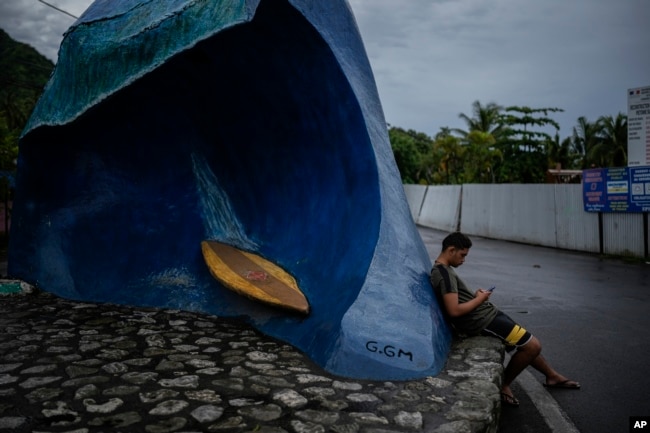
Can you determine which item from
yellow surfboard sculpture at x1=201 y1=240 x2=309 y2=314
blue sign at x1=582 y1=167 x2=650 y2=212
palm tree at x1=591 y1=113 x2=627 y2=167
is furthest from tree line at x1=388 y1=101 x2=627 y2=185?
yellow surfboard sculpture at x1=201 y1=240 x2=309 y2=314

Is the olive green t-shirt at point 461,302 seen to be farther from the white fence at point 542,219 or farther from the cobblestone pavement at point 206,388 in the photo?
the white fence at point 542,219

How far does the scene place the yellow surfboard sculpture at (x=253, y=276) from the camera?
5016 mm

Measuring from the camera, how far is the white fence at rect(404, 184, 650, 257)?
13.4 m

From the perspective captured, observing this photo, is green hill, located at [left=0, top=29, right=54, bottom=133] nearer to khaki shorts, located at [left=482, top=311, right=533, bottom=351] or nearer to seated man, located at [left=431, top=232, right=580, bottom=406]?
seated man, located at [left=431, top=232, right=580, bottom=406]

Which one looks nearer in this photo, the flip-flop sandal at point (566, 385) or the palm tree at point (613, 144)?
the flip-flop sandal at point (566, 385)

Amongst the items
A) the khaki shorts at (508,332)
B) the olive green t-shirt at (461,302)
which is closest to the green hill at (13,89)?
the olive green t-shirt at (461,302)

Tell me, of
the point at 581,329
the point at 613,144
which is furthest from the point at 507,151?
the point at 581,329

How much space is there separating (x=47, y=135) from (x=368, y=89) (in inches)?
133

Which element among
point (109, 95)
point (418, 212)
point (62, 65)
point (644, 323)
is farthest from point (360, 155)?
point (418, 212)

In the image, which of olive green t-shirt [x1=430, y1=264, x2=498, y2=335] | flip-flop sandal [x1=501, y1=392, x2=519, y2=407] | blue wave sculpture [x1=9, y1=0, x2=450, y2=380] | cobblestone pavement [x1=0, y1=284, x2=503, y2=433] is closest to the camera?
cobblestone pavement [x1=0, y1=284, x2=503, y2=433]

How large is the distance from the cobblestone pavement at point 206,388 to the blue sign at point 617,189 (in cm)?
1062

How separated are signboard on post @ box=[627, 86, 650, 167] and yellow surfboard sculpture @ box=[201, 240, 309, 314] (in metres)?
10.6

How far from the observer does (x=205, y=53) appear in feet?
18.4

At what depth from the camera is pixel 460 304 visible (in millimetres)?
4332
